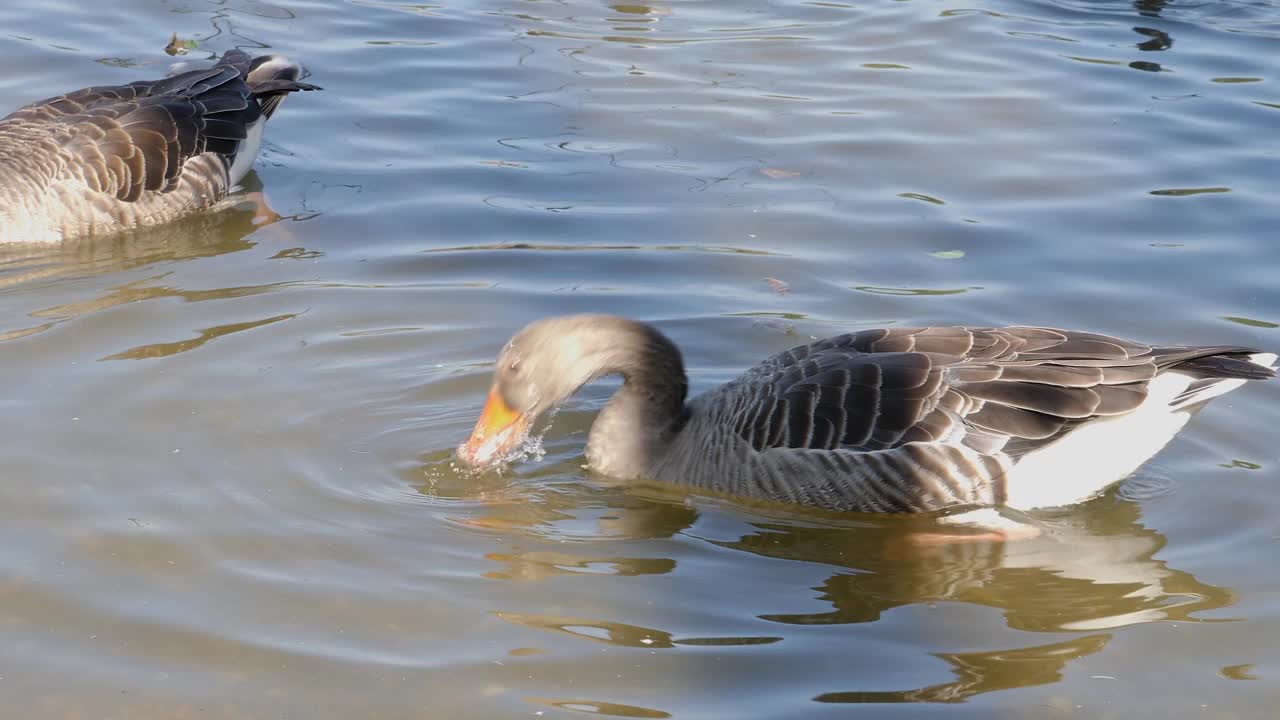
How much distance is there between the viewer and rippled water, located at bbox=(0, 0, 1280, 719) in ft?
16.9

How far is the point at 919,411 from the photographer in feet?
20.0

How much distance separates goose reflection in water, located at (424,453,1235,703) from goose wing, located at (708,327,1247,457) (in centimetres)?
41

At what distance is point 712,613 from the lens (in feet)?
17.9

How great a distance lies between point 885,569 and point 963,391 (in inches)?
32.4

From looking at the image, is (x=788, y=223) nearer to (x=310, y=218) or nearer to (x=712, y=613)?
(x=310, y=218)

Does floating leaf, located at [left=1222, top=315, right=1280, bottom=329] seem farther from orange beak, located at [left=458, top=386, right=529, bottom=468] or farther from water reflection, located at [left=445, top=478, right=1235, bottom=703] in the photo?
orange beak, located at [left=458, top=386, right=529, bottom=468]

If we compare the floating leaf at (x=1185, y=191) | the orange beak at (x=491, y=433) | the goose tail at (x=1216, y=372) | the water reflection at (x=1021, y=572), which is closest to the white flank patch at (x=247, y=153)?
the orange beak at (x=491, y=433)

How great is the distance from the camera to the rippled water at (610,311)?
5.14m

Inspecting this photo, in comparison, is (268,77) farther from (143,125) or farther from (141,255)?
(141,255)

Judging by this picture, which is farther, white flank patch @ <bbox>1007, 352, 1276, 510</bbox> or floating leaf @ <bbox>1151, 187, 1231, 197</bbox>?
floating leaf @ <bbox>1151, 187, 1231, 197</bbox>

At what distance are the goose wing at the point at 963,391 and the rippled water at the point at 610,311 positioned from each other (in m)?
0.46

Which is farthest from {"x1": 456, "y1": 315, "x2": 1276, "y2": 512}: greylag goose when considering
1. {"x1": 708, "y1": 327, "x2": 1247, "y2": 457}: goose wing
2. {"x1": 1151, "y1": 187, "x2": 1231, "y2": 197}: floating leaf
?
{"x1": 1151, "y1": 187, "x2": 1231, "y2": 197}: floating leaf

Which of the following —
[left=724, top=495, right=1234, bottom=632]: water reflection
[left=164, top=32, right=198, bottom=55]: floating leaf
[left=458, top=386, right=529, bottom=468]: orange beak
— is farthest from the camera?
[left=164, top=32, right=198, bottom=55]: floating leaf

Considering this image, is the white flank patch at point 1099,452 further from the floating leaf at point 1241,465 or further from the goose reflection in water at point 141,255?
the goose reflection in water at point 141,255
